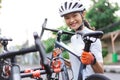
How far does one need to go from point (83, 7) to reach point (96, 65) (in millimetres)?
595

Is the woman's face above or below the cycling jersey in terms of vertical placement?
above

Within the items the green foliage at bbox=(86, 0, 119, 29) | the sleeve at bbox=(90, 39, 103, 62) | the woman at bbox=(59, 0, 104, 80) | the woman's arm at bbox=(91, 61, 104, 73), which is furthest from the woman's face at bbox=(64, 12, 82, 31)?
the green foliage at bbox=(86, 0, 119, 29)

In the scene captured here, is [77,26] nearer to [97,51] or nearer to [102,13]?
[97,51]

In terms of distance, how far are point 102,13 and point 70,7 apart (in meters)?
39.4

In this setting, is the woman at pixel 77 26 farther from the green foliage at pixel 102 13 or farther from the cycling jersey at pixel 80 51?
the green foliage at pixel 102 13

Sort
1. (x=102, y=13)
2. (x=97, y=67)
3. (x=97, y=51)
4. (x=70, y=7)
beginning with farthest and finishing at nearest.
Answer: (x=102, y=13) → (x=70, y=7) → (x=97, y=51) → (x=97, y=67)

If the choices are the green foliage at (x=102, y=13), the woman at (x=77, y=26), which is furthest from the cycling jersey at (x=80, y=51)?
the green foliage at (x=102, y=13)

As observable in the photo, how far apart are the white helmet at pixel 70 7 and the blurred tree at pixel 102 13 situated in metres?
39.0

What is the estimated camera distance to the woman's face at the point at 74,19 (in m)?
3.15

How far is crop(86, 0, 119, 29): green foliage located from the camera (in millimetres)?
42000

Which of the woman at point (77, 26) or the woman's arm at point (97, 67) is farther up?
the woman at point (77, 26)

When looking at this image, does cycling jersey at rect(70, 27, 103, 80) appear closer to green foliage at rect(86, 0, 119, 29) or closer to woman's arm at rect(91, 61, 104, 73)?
woman's arm at rect(91, 61, 104, 73)

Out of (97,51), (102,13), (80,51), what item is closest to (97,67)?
(97,51)

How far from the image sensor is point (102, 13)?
42.2 meters
